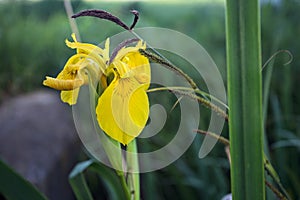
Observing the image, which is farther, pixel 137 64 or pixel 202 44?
pixel 202 44

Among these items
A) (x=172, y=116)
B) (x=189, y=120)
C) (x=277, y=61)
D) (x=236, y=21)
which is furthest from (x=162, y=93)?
(x=236, y=21)

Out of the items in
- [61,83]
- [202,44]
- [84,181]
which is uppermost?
[202,44]

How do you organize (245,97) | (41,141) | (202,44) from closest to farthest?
(245,97)
(41,141)
(202,44)

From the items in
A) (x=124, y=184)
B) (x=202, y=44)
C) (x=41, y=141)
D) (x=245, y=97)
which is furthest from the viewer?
(x=202, y=44)

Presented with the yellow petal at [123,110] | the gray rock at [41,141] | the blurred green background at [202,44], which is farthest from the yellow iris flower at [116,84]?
the gray rock at [41,141]

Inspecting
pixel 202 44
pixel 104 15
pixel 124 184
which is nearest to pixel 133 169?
pixel 124 184

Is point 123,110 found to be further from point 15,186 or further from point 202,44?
point 202,44

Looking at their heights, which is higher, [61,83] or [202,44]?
[202,44]
